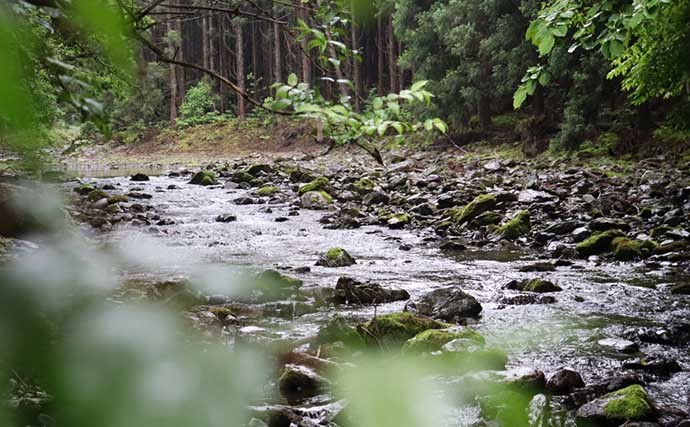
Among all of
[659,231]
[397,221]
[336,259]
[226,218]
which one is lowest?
[336,259]

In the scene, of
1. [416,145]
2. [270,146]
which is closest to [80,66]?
[416,145]

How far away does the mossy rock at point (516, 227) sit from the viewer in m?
8.48

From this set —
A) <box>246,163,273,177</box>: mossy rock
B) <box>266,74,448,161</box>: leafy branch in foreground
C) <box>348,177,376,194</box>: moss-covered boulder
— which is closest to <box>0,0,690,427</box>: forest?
<box>266,74,448,161</box>: leafy branch in foreground

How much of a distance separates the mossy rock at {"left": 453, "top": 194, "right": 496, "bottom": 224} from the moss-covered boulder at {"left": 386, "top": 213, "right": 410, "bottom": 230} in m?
0.81

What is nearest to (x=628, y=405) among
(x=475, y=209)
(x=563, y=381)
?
(x=563, y=381)

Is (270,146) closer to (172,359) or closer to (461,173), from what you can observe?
(461,173)

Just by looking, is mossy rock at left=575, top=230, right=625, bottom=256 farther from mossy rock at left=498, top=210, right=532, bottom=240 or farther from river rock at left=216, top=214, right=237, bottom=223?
river rock at left=216, top=214, right=237, bottom=223

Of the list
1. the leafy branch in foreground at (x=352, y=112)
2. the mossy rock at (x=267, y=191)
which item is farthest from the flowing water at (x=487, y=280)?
the mossy rock at (x=267, y=191)

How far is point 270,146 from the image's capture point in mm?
29578

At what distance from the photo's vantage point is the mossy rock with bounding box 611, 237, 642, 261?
6828mm

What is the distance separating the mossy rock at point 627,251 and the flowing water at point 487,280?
0.24 metres

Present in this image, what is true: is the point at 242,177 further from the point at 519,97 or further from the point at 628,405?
the point at 628,405

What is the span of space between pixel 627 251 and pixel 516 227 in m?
1.90

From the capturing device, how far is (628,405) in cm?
297
